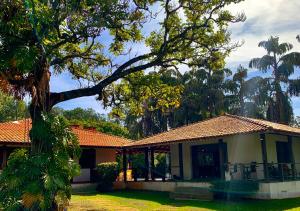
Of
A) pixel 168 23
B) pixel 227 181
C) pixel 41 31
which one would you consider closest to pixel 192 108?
pixel 227 181

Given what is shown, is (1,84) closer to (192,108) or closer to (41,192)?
(41,192)

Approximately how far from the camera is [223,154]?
22688 mm

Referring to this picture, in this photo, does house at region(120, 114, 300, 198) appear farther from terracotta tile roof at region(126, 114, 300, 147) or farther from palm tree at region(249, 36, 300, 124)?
palm tree at region(249, 36, 300, 124)

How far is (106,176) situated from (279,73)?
2234 centimetres

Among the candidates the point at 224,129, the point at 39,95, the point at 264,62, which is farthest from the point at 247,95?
the point at 39,95

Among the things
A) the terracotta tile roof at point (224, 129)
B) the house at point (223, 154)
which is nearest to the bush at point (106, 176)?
the house at point (223, 154)

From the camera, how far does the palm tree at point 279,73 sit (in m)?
36.9

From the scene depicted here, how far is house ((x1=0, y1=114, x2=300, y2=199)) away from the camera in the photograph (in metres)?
19.0

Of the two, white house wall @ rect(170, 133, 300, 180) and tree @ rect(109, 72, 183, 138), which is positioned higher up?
tree @ rect(109, 72, 183, 138)

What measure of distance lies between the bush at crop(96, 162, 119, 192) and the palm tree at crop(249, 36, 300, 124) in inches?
795

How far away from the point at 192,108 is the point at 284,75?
1064cm

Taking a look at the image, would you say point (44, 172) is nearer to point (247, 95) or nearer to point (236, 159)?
point (236, 159)

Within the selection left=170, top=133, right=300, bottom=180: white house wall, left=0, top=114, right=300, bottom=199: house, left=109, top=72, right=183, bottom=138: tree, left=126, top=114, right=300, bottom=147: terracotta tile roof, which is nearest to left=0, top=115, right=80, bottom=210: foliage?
left=109, top=72, right=183, bottom=138: tree

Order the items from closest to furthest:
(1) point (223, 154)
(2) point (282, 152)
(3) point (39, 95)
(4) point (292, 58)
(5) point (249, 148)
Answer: (3) point (39, 95) → (5) point (249, 148) → (1) point (223, 154) → (2) point (282, 152) → (4) point (292, 58)
